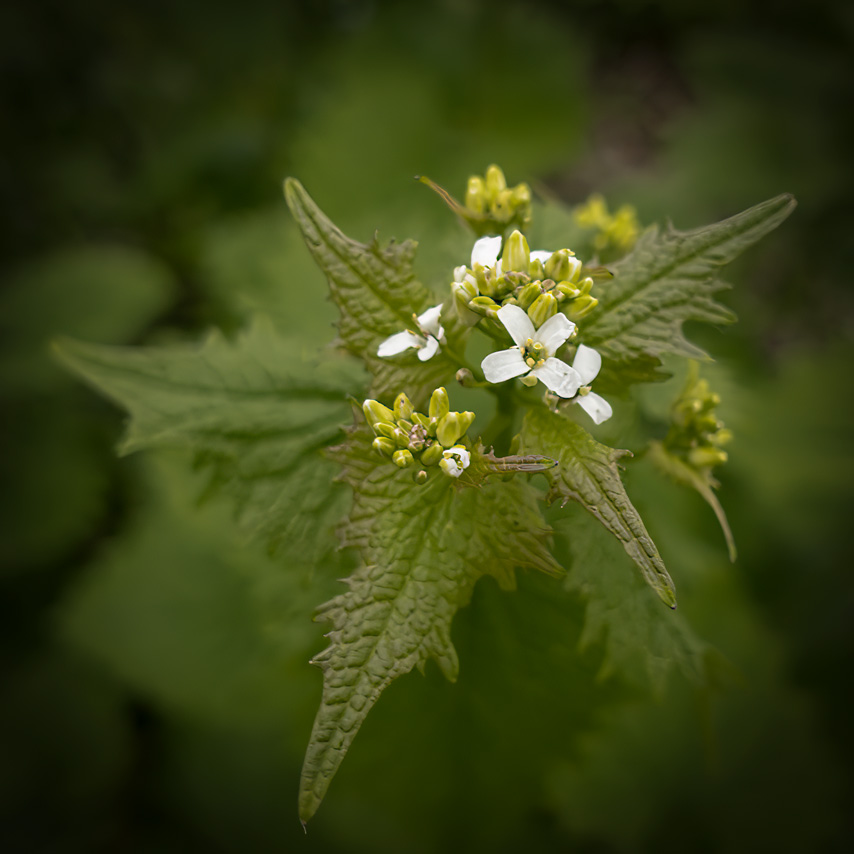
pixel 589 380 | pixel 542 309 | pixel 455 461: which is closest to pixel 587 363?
pixel 589 380

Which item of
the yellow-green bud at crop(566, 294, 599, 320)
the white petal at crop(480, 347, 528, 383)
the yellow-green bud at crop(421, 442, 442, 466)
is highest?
the yellow-green bud at crop(566, 294, 599, 320)

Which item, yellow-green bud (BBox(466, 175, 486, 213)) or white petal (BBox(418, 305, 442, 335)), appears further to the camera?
yellow-green bud (BBox(466, 175, 486, 213))

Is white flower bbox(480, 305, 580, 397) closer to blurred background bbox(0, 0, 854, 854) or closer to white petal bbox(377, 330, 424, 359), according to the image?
white petal bbox(377, 330, 424, 359)

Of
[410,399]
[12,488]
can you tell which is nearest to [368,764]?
[410,399]

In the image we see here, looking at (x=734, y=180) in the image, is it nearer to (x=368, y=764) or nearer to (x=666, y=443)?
(x=666, y=443)

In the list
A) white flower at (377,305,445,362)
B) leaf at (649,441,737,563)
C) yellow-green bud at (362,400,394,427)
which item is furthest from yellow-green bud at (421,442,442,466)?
leaf at (649,441,737,563)

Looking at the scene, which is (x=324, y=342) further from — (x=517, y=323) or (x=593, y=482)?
(x=593, y=482)
